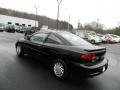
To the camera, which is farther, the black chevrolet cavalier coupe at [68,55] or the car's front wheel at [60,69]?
the car's front wheel at [60,69]

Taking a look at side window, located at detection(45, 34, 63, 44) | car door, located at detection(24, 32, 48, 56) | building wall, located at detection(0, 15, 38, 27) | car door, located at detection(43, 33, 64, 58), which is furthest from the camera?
building wall, located at detection(0, 15, 38, 27)

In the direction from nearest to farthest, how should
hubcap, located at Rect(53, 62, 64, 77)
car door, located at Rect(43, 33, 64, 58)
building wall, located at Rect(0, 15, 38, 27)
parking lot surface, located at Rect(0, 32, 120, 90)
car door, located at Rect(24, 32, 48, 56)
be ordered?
parking lot surface, located at Rect(0, 32, 120, 90)
hubcap, located at Rect(53, 62, 64, 77)
car door, located at Rect(43, 33, 64, 58)
car door, located at Rect(24, 32, 48, 56)
building wall, located at Rect(0, 15, 38, 27)

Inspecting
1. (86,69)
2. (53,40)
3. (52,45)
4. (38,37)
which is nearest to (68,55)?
(86,69)

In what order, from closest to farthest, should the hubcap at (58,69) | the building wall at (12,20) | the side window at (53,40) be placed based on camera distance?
the hubcap at (58,69)
the side window at (53,40)
the building wall at (12,20)

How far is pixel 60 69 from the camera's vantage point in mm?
4668

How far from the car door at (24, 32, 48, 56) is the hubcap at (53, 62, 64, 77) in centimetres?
84

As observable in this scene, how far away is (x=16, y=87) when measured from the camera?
392cm

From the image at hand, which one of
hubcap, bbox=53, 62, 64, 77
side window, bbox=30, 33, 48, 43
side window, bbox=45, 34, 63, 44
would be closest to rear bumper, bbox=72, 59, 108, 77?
hubcap, bbox=53, 62, 64, 77

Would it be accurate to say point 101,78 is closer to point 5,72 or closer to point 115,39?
point 5,72

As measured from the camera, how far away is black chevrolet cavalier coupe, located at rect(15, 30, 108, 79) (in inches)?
165

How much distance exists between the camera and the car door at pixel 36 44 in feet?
17.9

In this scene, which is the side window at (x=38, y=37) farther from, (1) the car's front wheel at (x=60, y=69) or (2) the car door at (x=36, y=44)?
(1) the car's front wheel at (x=60, y=69)

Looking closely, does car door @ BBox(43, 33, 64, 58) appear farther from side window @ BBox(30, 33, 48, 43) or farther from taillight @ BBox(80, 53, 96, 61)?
taillight @ BBox(80, 53, 96, 61)

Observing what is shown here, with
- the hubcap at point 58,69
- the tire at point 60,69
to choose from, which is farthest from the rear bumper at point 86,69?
the hubcap at point 58,69
